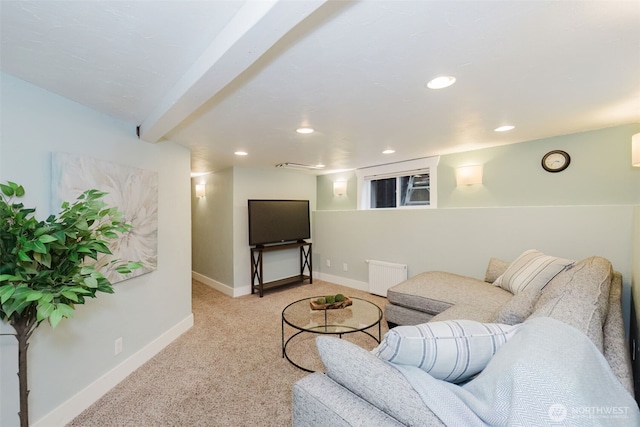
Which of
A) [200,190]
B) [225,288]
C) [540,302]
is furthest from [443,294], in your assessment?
[200,190]

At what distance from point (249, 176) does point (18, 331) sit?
345 centimetres

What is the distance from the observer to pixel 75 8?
99 cm

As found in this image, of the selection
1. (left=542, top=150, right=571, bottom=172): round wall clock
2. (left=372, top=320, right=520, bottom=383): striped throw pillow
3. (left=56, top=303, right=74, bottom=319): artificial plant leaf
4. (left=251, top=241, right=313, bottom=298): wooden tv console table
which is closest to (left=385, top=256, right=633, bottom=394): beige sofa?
(left=372, top=320, right=520, bottom=383): striped throw pillow

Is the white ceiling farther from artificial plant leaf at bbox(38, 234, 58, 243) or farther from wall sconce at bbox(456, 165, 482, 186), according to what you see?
wall sconce at bbox(456, 165, 482, 186)

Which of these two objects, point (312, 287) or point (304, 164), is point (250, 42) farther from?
point (312, 287)

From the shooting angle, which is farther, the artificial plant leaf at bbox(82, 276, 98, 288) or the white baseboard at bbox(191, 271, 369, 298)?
the white baseboard at bbox(191, 271, 369, 298)

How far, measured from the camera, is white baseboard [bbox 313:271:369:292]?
4.59 meters

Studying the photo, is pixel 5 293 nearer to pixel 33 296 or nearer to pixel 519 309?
pixel 33 296

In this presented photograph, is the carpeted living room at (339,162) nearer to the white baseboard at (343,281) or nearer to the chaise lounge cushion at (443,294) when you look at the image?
the chaise lounge cushion at (443,294)

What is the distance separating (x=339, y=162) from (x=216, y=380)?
3070mm

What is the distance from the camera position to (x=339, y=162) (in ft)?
13.6

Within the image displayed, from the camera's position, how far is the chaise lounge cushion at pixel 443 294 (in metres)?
2.43

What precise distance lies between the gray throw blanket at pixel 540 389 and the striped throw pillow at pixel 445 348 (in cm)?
6

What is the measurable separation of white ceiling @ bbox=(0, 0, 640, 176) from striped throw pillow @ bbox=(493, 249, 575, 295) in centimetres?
118
